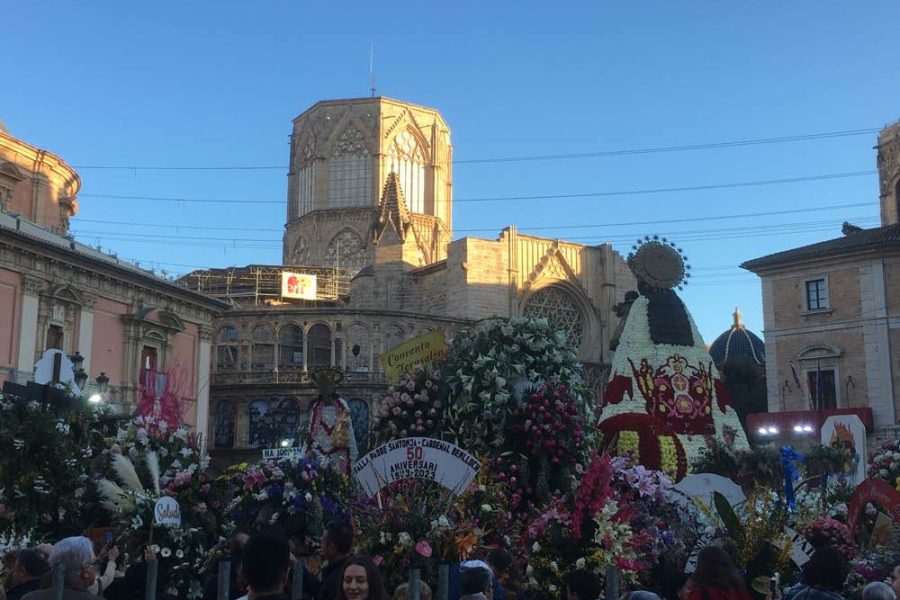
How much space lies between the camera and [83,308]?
3494 centimetres

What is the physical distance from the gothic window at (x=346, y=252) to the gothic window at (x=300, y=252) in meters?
2.60

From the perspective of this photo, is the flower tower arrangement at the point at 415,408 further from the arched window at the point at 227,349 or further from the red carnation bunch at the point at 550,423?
the arched window at the point at 227,349

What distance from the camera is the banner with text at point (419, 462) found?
9352 millimetres

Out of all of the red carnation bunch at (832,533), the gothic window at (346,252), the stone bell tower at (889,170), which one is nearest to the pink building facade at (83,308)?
the gothic window at (346,252)

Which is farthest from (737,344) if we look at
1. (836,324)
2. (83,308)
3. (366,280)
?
(83,308)

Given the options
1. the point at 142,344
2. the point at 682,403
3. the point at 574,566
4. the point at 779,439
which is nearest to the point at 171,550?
the point at 574,566

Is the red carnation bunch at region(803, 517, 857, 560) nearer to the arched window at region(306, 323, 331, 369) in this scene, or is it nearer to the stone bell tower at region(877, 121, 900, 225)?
the arched window at region(306, 323, 331, 369)

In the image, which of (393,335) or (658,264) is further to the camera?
(393,335)

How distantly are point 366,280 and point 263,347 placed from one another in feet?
37.8

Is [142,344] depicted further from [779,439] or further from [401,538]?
[401,538]

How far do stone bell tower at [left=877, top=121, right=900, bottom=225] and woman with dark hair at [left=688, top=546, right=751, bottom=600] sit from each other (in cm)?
5192

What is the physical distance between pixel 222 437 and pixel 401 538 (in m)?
42.6

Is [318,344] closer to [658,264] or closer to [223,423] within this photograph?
[223,423]

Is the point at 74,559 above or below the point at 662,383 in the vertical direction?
below
